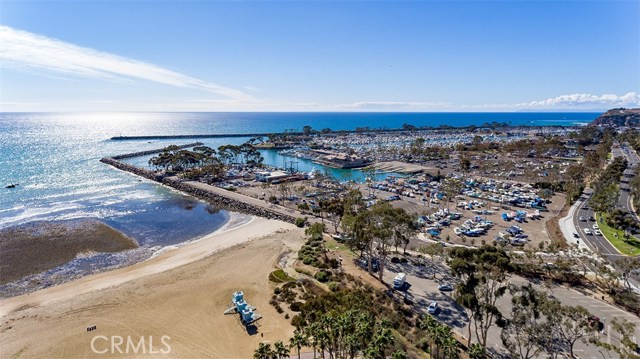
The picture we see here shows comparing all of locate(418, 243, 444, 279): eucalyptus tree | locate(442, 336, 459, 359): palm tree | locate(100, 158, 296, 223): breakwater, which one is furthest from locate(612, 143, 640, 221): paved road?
locate(100, 158, 296, 223): breakwater

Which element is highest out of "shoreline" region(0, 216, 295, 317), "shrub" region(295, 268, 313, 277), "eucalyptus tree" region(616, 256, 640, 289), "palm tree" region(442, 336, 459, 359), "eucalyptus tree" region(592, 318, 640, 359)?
"palm tree" region(442, 336, 459, 359)

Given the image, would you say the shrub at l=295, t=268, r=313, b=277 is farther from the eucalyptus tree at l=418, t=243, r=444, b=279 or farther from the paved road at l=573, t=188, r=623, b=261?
the paved road at l=573, t=188, r=623, b=261

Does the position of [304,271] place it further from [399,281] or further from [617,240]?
[617,240]

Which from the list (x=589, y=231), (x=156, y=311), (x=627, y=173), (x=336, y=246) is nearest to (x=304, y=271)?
(x=336, y=246)

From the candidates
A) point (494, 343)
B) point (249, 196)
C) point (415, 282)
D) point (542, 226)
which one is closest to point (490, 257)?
point (494, 343)

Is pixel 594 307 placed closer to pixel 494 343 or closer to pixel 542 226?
pixel 494 343

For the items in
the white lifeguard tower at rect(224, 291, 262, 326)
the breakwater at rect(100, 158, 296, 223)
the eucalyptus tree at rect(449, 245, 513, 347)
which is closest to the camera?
the eucalyptus tree at rect(449, 245, 513, 347)
